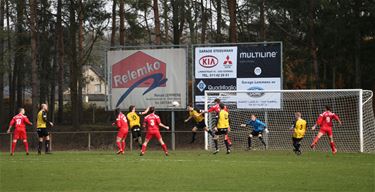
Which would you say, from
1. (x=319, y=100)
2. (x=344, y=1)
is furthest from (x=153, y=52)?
(x=344, y=1)

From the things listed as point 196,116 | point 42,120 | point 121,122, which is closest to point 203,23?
point 196,116

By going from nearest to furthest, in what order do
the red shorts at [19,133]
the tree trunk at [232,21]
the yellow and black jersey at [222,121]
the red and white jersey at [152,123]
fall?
the red and white jersey at [152,123] → the yellow and black jersey at [222,121] → the red shorts at [19,133] → the tree trunk at [232,21]

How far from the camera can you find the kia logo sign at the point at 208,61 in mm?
35781

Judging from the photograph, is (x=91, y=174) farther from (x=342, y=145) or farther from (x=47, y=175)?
(x=342, y=145)

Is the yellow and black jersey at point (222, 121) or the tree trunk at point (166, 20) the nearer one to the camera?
the yellow and black jersey at point (222, 121)

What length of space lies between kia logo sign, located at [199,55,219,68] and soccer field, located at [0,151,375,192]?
12.5 meters

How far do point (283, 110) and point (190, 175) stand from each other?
17.9m

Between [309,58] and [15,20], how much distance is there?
2150cm

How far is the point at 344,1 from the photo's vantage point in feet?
151

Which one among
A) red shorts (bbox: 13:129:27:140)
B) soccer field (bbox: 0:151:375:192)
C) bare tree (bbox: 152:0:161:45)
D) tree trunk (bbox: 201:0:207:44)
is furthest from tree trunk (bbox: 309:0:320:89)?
soccer field (bbox: 0:151:375:192)

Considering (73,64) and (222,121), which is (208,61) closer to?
(222,121)

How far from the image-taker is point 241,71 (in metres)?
35.4

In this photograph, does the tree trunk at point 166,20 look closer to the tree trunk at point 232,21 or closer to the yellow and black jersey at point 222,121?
the tree trunk at point 232,21

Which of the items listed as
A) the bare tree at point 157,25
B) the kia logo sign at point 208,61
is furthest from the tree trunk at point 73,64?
the kia logo sign at point 208,61
